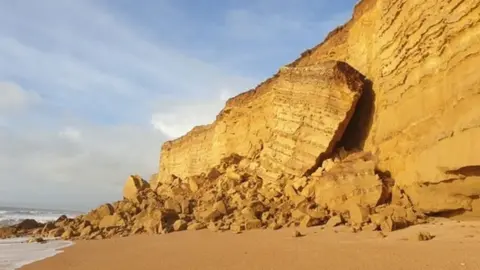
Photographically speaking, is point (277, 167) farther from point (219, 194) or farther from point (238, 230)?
point (238, 230)

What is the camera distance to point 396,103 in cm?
1048

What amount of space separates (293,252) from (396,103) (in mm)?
4855

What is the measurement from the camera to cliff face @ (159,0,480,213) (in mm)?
7766

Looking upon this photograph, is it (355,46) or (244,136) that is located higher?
(355,46)

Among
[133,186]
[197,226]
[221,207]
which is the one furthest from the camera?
[133,186]

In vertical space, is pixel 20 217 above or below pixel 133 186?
above

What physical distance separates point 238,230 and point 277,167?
3.92m

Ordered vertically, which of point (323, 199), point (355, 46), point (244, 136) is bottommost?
point (323, 199)

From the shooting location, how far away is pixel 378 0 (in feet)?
42.8

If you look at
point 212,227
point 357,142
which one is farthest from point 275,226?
point 357,142

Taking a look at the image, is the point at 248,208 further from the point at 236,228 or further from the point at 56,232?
the point at 56,232

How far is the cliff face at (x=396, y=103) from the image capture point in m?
7.77

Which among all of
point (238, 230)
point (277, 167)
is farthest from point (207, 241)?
point (277, 167)

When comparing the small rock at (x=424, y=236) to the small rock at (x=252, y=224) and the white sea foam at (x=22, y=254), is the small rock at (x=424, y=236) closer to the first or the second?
the small rock at (x=252, y=224)
